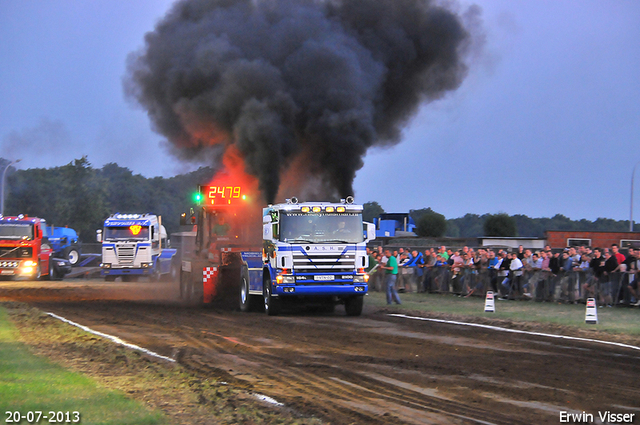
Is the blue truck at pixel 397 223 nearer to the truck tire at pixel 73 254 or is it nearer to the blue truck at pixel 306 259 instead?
the truck tire at pixel 73 254

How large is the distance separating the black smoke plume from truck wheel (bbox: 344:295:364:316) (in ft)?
25.7

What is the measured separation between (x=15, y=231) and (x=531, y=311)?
27.7 meters

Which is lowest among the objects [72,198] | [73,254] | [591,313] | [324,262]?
[591,313]

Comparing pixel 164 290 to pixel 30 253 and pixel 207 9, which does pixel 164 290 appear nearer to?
pixel 30 253

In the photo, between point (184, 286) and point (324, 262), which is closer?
point (324, 262)

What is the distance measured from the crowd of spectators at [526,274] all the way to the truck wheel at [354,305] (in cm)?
216

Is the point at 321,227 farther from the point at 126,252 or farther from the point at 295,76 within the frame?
the point at 126,252

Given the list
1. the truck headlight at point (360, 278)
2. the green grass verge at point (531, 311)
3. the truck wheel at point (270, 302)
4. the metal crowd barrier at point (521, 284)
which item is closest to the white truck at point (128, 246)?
the metal crowd barrier at point (521, 284)

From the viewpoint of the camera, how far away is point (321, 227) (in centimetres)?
1778

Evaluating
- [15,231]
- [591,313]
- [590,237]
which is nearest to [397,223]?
[590,237]

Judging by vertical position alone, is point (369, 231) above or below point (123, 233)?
below

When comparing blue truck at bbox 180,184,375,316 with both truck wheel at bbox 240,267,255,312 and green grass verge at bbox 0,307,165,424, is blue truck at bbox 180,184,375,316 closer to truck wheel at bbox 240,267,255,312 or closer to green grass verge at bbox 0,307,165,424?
truck wheel at bbox 240,267,255,312

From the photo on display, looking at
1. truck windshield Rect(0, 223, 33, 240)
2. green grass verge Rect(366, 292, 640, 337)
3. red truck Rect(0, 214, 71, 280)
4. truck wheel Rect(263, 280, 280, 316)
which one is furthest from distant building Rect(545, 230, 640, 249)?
truck windshield Rect(0, 223, 33, 240)

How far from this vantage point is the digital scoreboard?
22.0m
